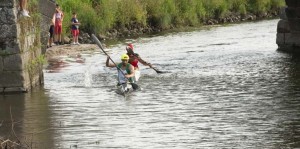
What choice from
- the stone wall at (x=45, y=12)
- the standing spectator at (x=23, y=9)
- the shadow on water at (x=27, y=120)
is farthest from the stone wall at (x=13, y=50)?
the stone wall at (x=45, y=12)

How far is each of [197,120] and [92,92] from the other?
253 inches

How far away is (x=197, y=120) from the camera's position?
20328 mm

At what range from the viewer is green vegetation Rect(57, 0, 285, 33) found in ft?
162

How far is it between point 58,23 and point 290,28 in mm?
10422

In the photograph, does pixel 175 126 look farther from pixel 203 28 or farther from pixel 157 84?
pixel 203 28

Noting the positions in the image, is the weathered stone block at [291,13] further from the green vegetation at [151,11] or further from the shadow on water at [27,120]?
the shadow on water at [27,120]

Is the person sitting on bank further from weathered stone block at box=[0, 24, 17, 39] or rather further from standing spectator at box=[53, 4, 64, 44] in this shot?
standing spectator at box=[53, 4, 64, 44]

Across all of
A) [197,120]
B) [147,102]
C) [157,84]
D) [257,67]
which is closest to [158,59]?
[257,67]

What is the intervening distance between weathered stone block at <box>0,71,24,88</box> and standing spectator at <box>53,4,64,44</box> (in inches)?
649

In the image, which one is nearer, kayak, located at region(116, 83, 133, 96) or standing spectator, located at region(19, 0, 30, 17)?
standing spectator, located at region(19, 0, 30, 17)

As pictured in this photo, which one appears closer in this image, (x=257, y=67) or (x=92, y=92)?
(x=92, y=92)

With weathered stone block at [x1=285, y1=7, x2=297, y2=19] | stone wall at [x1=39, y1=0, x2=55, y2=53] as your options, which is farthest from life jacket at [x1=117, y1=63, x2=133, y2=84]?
weathered stone block at [x1=285, y1=7, x2=297, y2=19]

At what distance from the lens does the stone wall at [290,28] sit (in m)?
37.8

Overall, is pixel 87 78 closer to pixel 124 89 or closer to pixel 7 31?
pixel 124 89
